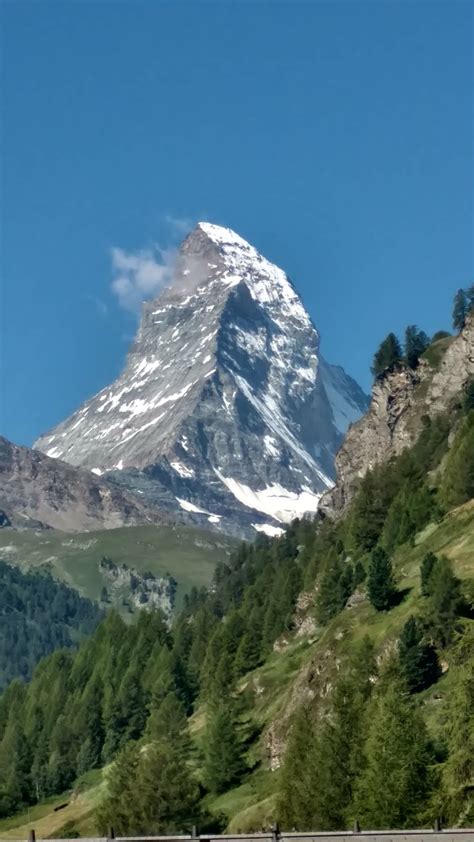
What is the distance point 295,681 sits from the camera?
136 m

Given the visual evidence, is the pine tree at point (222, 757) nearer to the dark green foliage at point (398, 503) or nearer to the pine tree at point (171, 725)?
the pine tree at point (171, 725)

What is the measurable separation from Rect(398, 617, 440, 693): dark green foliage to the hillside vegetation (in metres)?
0.17

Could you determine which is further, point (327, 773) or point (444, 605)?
point (444, 605)

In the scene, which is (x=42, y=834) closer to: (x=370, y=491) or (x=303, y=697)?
(x=303, y=697)

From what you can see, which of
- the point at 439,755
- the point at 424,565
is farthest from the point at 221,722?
the point at 439,755

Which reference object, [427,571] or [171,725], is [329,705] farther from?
[171,725]

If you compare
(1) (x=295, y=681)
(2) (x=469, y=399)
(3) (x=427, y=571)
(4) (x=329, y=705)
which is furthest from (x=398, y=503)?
(4) (x=329, y=705)

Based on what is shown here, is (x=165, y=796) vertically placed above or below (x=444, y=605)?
below

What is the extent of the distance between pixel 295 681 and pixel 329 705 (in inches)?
785

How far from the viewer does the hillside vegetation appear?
68312mm

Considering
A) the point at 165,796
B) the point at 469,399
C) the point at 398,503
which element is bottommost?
the point at 165,796

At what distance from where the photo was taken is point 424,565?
126 metres

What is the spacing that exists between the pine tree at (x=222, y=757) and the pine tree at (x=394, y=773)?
58368 millimetres

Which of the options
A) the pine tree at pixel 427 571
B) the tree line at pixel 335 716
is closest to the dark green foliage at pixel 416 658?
the tree line at pixel 335 716
